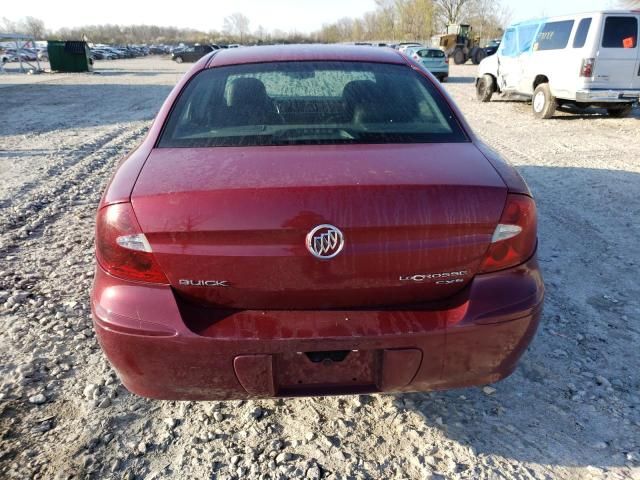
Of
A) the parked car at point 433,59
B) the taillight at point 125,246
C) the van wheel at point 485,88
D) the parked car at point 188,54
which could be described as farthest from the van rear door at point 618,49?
the parked car at point 188,54

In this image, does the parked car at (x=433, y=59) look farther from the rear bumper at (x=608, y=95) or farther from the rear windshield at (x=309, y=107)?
the rear windshield at (x=309, y=107)

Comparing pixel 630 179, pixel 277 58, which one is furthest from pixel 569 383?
pixel 630 179

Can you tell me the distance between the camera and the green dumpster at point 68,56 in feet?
95.1

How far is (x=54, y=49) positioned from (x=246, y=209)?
33.3m

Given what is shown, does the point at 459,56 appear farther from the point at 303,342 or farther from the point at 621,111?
the point at 303,342

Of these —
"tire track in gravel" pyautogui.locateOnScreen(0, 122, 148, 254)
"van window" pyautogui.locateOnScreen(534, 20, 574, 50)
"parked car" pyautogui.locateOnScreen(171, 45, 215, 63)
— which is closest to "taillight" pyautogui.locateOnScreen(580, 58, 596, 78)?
"van window" pyautogui.locateOnScreen(534, 20, 574, 50)

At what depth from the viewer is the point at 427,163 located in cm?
189

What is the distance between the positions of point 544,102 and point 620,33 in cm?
179

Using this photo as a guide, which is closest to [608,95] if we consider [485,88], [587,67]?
[587,67]

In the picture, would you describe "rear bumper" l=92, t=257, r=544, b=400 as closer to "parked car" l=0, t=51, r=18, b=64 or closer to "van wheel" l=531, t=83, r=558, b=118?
"van wheel" l=531, t=83, r=558, b=118

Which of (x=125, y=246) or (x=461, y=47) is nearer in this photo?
(x=125, y=246)

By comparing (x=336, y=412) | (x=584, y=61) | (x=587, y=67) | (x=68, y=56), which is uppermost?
(x=584, y=61)

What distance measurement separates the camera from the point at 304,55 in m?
2.77

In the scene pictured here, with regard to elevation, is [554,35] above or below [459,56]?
above
